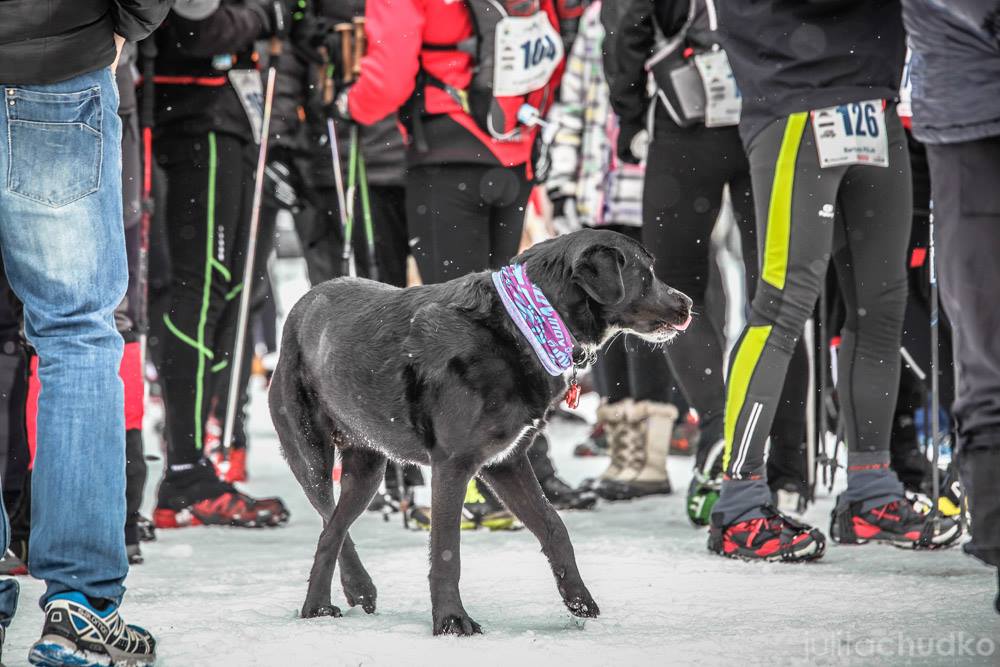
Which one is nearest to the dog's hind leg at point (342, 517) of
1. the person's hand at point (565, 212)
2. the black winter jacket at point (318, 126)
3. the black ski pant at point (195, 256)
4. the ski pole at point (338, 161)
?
the black ski pant at point (195, 256)

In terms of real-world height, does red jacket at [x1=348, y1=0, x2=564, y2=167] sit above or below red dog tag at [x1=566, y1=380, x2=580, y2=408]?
above

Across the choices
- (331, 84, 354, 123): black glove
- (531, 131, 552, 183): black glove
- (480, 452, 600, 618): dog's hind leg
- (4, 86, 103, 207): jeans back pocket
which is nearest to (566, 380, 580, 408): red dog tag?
(480, 452, 600, 618): dog's hind leg

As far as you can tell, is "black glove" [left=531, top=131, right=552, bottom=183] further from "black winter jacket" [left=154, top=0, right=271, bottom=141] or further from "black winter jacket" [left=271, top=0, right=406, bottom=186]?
"black winter jacket" [left=154, top=0, right=271, bottom=141]

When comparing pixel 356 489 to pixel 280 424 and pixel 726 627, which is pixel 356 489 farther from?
pixel 726 627

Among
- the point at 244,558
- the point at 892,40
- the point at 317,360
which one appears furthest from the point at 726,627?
the point at 892,40

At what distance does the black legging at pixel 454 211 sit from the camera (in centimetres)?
451

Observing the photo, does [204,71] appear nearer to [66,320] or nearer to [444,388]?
[444,388]

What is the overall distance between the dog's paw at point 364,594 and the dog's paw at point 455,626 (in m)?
0.37

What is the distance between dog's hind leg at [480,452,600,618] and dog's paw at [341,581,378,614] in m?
0.40

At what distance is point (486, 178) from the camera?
4.53 m

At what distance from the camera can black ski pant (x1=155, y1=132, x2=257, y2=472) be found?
15.3 feet

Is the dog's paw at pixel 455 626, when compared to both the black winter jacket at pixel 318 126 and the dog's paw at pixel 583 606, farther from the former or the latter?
the black winter jacket at pixel 318 126

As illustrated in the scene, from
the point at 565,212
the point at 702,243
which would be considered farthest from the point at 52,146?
the point at 565,212

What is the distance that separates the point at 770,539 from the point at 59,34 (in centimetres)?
240
